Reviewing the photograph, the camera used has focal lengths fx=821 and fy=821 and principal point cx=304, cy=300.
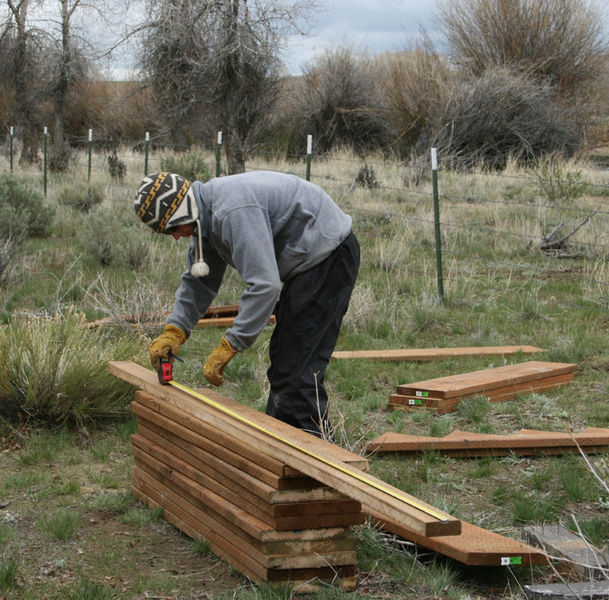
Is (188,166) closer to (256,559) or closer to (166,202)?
(166,202)

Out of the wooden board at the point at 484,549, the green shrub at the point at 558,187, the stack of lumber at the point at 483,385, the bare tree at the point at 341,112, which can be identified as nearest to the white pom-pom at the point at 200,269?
the wooden board at the point at 484,549

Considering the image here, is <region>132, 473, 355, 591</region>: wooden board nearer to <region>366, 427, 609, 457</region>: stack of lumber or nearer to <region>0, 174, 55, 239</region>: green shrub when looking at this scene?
<region>366, 427, 609, 457</region>: stack of lumber

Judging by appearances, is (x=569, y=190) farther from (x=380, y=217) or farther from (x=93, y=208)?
(x=93, y=208)

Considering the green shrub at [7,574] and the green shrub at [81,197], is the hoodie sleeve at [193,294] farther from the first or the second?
the green shrub at [81,197]

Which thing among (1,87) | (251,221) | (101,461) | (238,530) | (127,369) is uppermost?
(1,87)

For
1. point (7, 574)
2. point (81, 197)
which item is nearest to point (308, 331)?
point (7, 574)

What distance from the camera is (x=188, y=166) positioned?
16938mm

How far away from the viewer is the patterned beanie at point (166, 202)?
3.69 meters

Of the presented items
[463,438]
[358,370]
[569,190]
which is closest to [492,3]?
[569,190]

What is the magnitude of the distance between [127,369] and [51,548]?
3.48 ft

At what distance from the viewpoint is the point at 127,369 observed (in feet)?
14.3

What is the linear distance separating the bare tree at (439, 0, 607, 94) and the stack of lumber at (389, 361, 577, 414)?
17.8 m

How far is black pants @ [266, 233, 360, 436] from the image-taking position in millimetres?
3975

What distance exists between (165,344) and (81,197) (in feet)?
40.5
